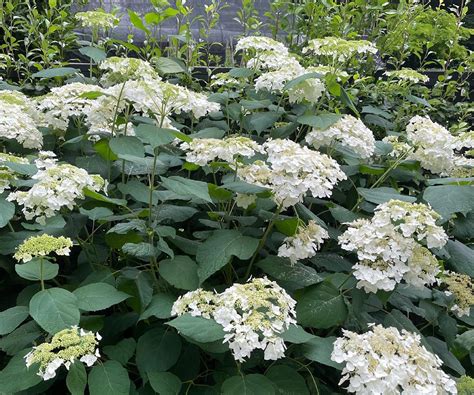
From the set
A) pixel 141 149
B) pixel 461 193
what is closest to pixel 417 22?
pixel 461 193

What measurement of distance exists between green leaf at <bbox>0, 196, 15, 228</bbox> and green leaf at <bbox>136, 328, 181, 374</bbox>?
48 centimetres

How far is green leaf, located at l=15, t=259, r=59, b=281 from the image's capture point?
142 centimetres

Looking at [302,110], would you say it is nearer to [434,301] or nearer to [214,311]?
[434,301]

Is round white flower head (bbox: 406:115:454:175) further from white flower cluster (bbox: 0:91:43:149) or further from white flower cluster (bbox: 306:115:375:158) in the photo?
white flower cluster (bbox: 0:91:43:149)

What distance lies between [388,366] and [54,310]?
769 millimetres

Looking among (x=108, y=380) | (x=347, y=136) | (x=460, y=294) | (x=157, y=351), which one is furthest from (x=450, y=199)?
(x=108, y=380)

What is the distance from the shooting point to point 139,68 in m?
1.76

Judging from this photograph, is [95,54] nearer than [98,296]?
No

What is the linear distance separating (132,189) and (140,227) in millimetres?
207

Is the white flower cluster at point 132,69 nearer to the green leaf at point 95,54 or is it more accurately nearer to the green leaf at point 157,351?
the green leaf at point 95,54

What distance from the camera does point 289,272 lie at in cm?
161

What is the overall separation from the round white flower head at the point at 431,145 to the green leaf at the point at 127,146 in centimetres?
101

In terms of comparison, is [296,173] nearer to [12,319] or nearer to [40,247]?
[40,247]

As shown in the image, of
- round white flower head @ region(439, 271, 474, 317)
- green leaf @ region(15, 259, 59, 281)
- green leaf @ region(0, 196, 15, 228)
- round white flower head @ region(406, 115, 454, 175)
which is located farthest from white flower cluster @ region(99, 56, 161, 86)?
round white flower head @ region(439, 271, 474, 317)
